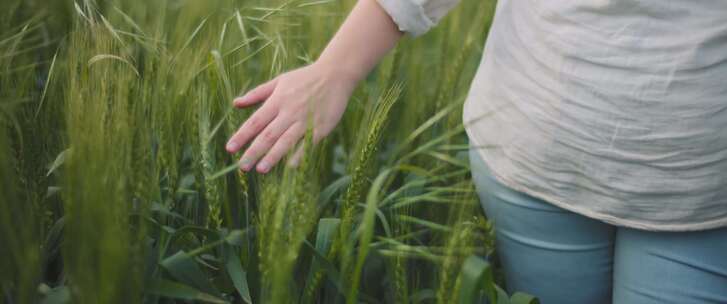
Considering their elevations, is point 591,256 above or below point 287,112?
below

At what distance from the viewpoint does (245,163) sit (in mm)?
731

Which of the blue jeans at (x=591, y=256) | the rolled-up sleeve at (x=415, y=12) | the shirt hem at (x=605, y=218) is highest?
the rolled-up sleeve at (x=415, y=12)

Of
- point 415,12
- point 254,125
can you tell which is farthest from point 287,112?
point 415,12

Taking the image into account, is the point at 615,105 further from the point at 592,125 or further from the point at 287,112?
the point at 287,112

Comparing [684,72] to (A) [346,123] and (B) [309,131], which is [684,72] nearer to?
(B) [309,131]

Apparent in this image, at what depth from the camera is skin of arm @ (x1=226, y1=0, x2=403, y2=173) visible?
74cm

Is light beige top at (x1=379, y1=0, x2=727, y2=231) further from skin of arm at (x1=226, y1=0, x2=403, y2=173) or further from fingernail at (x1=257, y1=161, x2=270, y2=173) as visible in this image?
fingernail at (x1=257, y1=161, x2=270, y2=173)

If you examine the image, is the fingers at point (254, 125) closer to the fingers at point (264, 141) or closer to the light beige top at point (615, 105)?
the fingers at point (264, 141)

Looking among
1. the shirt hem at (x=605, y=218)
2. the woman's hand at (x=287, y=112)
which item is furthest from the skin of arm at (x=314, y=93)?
the shirt hem at (x=605, y=218)

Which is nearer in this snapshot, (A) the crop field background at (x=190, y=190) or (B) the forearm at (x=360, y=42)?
(A) the crop field background at (x=190, y=190)

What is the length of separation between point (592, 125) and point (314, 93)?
268 mm

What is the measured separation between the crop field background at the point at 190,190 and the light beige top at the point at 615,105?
83 millimetres

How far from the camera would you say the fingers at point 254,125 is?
746 millimetres

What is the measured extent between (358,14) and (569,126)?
237 mm
